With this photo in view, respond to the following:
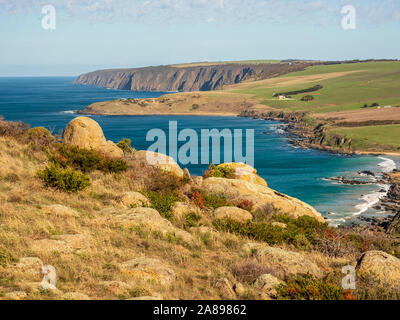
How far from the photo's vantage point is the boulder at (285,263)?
9.03 meters

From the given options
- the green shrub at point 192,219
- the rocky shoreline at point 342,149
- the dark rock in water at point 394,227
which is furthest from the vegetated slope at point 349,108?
the green shrub at point 192,219

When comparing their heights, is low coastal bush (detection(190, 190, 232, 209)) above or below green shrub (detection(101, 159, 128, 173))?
below

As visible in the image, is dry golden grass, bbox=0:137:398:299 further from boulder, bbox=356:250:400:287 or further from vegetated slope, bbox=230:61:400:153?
vegetated slope, bbox=230:61:400:153

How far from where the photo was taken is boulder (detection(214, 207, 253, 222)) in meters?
14.3

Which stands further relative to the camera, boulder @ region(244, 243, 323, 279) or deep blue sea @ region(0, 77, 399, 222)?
deep blue sea @ region(0, 77, 399, 222)

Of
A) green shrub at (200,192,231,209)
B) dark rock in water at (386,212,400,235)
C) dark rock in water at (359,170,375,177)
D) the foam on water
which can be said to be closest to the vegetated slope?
the foam on water

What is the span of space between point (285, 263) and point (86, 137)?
597 inches

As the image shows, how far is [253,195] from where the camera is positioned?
19.0 metres

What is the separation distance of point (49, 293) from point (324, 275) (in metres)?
5.95

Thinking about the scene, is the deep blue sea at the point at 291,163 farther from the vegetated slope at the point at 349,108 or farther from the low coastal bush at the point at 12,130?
the vegetated slope at the point at 349,108

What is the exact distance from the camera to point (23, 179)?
14.8 metres

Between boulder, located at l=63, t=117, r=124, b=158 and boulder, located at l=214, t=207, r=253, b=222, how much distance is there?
28.4 ft

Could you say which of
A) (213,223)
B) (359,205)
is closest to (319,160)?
(359,205)

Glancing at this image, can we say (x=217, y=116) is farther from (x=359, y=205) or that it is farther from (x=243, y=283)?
(x=243, y=283)
